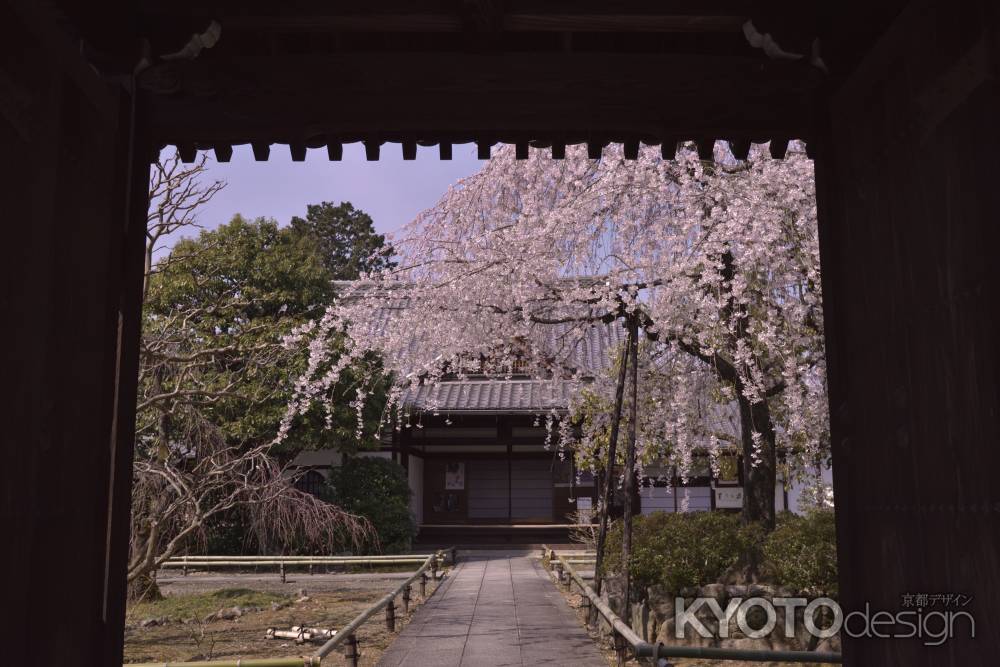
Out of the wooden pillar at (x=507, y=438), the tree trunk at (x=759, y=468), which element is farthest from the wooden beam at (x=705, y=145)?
the wooden pillar at (x=507, y=438)

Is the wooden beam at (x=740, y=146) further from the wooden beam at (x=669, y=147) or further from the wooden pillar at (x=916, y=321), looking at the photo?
the wooden pillar at (x=916, y=321)

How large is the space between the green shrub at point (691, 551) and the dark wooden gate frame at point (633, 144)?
5783 millimetres

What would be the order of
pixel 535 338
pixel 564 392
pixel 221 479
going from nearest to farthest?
pixel 221 479
pixel 535 338
pixel 564 392

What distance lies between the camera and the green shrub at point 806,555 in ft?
27.0

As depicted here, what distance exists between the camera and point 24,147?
2.46 metres

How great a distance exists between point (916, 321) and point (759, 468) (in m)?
7.79

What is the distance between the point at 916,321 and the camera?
2664 millimetres

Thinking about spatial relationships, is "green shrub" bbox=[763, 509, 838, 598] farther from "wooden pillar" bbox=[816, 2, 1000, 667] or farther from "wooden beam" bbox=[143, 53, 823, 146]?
"wooden beam" bbox=[143, 53, 823, 146]

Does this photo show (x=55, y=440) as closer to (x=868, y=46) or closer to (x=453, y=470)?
(x=868, y=46)

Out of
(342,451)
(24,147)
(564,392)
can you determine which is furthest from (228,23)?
(342,451)

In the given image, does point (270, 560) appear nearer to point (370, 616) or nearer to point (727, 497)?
point (370, 616)

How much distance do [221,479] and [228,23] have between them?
6702mm

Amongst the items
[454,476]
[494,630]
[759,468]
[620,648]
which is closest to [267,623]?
[494,630]

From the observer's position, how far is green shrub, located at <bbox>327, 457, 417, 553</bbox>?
17453 millimetres
